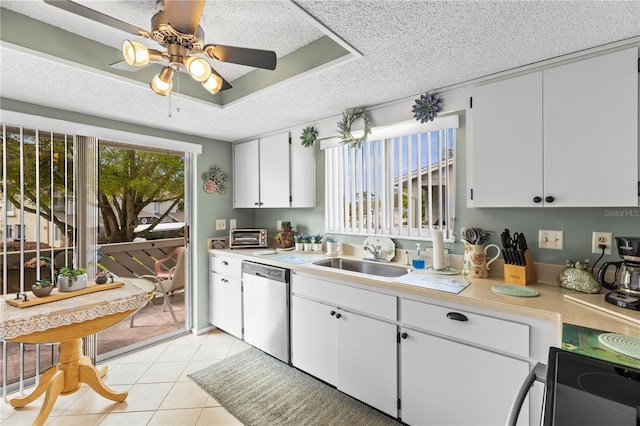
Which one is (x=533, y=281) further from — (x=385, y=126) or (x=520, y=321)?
(x=385, y=126)

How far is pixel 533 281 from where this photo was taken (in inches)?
73.7

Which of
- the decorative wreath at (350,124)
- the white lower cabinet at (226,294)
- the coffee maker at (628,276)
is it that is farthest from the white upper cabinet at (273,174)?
the coffee maker at (628,276)

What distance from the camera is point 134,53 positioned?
1.28 m

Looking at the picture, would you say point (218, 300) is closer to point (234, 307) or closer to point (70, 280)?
point (234, 307)

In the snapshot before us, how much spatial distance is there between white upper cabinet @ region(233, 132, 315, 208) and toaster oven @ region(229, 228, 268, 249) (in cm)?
31

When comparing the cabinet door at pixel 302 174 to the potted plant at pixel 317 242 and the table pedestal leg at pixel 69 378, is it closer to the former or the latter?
the potted plant at pixel 317 242

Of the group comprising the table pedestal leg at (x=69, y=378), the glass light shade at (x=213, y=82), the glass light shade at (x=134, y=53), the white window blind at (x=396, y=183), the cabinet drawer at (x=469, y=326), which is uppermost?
the glass light shade at (x=134, y=53)

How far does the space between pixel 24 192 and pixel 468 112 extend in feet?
11.0

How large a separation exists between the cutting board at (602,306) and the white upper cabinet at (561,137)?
48 centimetres

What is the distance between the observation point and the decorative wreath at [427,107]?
7.13ft

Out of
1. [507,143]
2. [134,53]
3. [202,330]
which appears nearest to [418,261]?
[507,143]

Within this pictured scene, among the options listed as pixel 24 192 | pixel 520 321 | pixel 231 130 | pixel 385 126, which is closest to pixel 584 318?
pixel 520 321

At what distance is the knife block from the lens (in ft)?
5.93

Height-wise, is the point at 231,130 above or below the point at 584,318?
above
